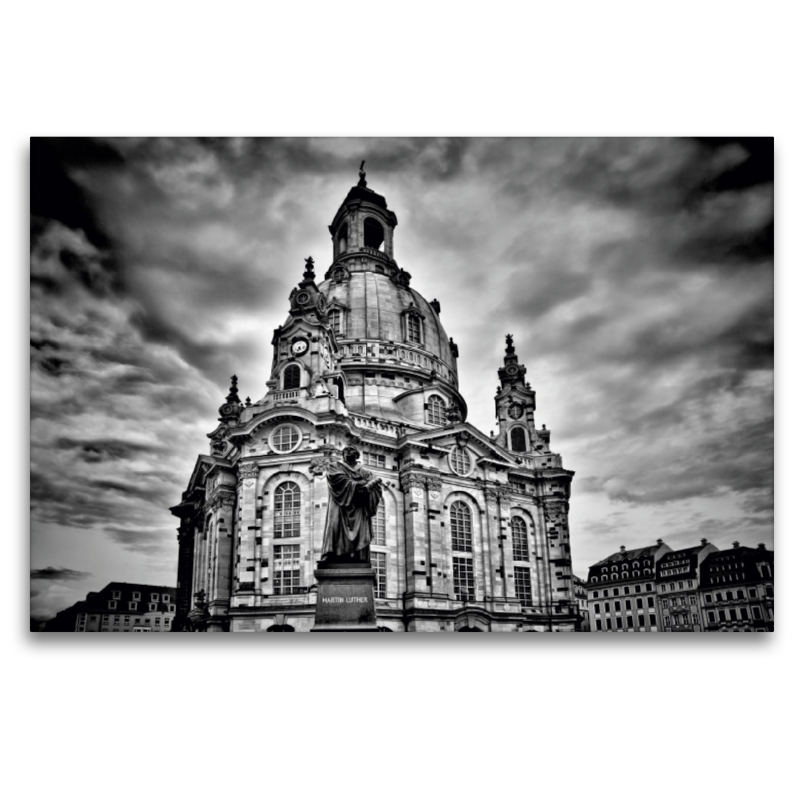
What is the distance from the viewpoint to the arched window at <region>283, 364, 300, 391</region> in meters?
23.7

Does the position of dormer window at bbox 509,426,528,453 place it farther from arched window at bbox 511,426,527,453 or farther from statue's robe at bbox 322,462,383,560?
statue's robe at bbox 322,462,383,560

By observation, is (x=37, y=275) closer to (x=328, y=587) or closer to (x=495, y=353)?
(x=328, y=587)

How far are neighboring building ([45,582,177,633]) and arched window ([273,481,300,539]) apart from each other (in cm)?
850

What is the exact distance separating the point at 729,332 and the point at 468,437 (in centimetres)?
1403

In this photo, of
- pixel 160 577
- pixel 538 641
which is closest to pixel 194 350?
pixel 160 577

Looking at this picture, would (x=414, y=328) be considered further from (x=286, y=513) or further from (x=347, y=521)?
(x=347, y=521)

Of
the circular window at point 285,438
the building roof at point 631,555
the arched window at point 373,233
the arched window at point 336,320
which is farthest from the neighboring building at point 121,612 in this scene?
the arched window at point 336,320

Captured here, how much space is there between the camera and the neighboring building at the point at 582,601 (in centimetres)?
1229

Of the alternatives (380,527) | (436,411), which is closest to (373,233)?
(436,411)

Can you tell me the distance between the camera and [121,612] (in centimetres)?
1133

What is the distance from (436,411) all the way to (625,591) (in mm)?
16865

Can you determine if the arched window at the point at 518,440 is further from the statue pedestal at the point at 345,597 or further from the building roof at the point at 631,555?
the statue pedestal at the point at 345,597

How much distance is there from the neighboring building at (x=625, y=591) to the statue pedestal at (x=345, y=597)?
410cm

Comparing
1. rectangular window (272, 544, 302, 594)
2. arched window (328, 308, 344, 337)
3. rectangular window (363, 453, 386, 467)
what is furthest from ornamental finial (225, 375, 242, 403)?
arched window (328, 308, 344, 337)
